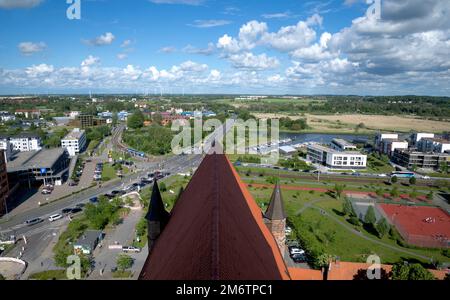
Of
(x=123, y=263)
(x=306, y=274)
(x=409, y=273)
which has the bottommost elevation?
(x=123, y=263)

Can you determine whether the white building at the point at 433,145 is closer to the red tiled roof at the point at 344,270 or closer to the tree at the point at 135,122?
the red tiled roof at the point at 344,270

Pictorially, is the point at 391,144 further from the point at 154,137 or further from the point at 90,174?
the point at 90,174

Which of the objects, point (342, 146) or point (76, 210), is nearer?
point (76, 210)

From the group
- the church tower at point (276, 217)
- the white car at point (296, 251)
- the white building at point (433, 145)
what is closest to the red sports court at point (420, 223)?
the white car at point (296, 251)

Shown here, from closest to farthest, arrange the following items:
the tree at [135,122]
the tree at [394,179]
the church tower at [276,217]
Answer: the church tower at [276,217] → the tree at [394,179] → the tree at [135,122]

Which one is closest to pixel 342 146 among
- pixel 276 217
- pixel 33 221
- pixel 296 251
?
pixel 296 251

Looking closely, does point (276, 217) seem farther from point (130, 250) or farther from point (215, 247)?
point (130, 250)
